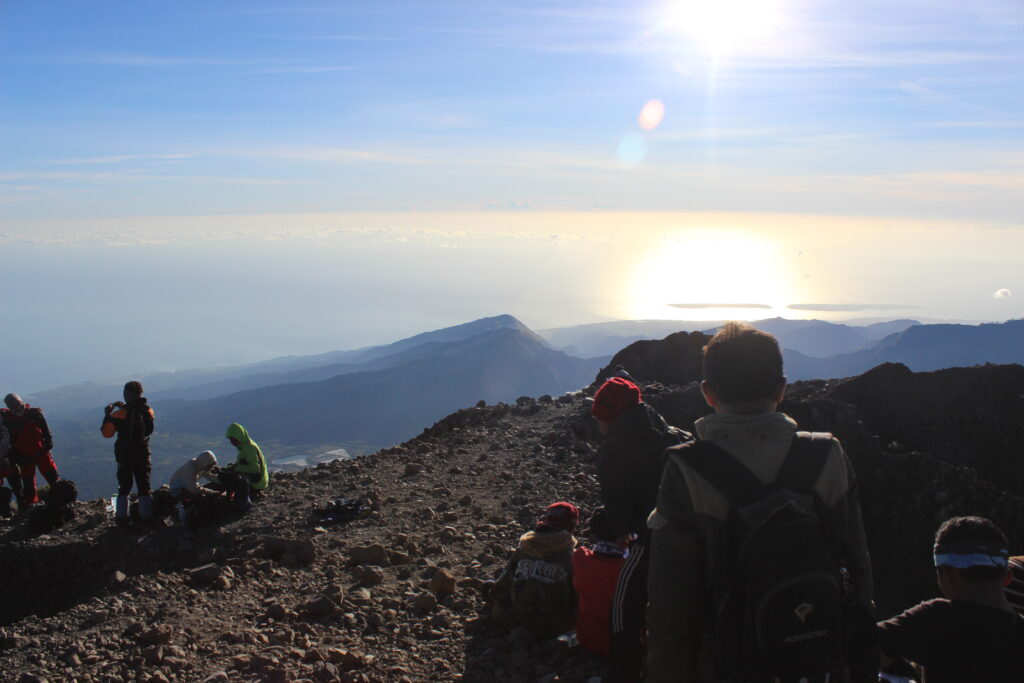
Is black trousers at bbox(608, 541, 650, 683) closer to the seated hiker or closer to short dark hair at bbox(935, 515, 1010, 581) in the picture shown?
short dark hair at bbox(935, 515, 1010, 581)

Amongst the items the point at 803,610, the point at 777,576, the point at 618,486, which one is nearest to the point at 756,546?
the point at 777,576

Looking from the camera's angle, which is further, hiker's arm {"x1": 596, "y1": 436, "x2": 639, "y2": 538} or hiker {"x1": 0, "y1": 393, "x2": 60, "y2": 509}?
hiker {"x1": 0, "y1": 393, "x2": 60, "y2": 509}

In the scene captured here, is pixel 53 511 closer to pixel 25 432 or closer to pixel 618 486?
pixel 25 432

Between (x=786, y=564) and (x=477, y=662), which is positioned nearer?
(x=786, y=564)

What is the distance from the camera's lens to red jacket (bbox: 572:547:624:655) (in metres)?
4.63

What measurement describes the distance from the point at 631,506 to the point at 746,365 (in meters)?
1.81

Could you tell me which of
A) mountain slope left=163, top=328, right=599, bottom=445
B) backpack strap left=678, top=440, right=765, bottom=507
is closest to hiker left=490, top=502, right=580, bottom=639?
backpack strap left=678, top=440, right=765, bottom=507

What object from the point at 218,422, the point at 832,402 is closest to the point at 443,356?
the point at 218,422

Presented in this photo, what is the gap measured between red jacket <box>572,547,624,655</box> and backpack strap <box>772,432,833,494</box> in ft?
8.29

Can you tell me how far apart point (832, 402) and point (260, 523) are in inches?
339

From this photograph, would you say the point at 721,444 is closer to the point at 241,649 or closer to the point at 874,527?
the point at 241,649

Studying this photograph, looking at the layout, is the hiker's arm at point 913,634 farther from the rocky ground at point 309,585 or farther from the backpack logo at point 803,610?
the rocky ground at point 309,585

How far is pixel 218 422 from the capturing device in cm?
16762

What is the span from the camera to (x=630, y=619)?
3947 millimetres
